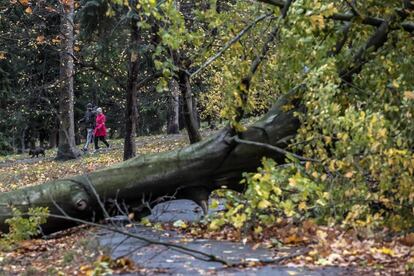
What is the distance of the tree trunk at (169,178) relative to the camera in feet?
27.7

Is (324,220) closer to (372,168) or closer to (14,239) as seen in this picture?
(372,168)

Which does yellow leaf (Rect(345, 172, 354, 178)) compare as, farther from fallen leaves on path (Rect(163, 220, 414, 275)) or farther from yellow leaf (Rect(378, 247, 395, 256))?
yellow leaf (Rect(378, 247, 395, 256))

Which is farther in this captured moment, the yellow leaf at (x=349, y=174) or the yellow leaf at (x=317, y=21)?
the yellow leaf at (x=317, y=21)

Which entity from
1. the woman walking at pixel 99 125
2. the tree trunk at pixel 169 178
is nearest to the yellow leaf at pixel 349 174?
the tree trunk at pixel 169 178

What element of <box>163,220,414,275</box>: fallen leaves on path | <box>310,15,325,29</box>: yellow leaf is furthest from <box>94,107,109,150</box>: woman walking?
<box>310,15,325,29</box>: yellow leaf

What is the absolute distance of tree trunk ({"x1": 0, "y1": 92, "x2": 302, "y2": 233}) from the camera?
8.45m

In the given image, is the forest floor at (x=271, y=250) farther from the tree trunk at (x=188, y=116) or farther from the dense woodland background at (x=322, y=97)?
the tree trunk at (x=188, y=116)

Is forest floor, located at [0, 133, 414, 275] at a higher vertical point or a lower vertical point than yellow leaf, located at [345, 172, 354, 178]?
lower

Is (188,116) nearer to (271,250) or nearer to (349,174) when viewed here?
(271,250)

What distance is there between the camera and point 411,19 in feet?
24.2

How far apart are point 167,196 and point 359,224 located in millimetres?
2984

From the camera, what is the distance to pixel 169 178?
28.0 ft

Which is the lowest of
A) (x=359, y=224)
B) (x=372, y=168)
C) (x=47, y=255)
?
(x=47, y=255)

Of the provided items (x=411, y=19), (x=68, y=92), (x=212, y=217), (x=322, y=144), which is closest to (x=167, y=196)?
(x=212, y=217)
